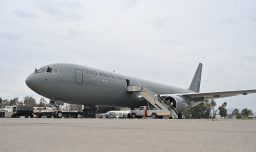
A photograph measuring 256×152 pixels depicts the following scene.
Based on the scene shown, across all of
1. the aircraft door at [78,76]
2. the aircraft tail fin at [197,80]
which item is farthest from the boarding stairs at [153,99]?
the aircraft tail fin at [197,80]

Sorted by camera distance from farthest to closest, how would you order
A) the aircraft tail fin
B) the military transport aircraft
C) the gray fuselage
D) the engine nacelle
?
the aircraft tail fin
the engine nacelle
the military transport aircraft
the gray fuselage

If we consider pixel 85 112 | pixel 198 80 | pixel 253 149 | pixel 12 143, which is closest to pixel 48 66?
pixel 85 112

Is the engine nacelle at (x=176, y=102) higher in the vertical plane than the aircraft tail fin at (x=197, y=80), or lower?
lower

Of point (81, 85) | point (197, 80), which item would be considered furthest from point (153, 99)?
point (197, 80)

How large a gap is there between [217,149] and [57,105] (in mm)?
20423

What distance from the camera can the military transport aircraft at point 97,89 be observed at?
77.9 ft

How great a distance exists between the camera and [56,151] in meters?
5.05

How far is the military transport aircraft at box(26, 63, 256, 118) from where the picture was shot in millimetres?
23734

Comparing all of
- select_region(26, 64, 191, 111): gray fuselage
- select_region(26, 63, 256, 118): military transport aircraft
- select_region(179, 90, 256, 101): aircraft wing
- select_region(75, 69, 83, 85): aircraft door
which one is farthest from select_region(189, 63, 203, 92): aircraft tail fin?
select_region(75, 69, 83, 85): aircraft door

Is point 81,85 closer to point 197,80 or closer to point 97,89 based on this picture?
point 97,89

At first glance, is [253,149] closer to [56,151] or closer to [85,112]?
[56,151]

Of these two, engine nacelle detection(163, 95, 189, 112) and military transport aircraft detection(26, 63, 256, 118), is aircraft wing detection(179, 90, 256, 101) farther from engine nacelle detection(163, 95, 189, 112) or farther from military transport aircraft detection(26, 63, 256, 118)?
engine nacelle detection(163, 95, 189, 112)

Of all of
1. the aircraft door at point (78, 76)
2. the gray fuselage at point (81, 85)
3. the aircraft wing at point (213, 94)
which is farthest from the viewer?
the aircraft wing at point (213, 94)

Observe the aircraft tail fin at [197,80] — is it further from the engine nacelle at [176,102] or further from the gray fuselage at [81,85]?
the gray fuselage at [81,85]
